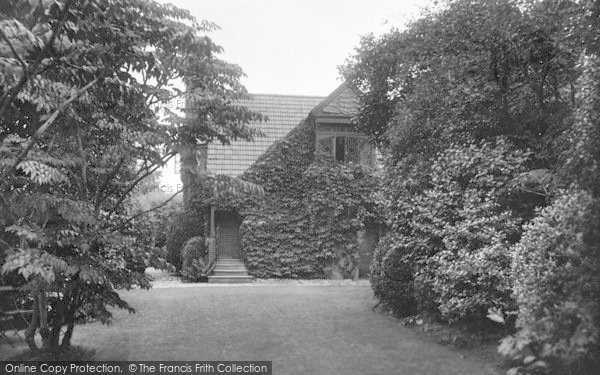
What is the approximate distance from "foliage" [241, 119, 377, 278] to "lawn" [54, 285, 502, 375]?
595cm

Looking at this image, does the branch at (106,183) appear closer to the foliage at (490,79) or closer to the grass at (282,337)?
the grass at (282,337)

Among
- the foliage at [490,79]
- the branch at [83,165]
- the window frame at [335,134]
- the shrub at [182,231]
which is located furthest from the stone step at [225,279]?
the branch at [83,165]

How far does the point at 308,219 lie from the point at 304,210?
0.41m

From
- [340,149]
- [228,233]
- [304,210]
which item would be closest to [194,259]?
[228,233]

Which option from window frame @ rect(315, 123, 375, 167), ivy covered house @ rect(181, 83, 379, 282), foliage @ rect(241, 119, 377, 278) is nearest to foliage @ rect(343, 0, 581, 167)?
foliage @ rect(241, 119, 377, 278)

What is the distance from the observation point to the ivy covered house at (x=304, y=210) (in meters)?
19.5

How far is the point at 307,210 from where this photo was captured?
1978 centimetres

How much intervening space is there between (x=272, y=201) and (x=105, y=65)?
48.6 ft

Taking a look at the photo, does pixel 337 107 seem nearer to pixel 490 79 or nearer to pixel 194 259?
pixel 194 259

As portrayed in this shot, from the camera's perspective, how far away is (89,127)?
6.73 m

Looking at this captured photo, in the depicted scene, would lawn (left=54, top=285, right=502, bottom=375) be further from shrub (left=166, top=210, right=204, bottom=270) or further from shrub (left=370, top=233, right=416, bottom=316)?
shrub (left=166, top=210, right=204, bottom=270)

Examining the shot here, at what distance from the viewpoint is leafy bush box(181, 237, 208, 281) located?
1862 centimetres

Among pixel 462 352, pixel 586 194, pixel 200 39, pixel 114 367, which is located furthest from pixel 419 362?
pixel 200 39

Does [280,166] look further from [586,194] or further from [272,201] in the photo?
[586,194]
